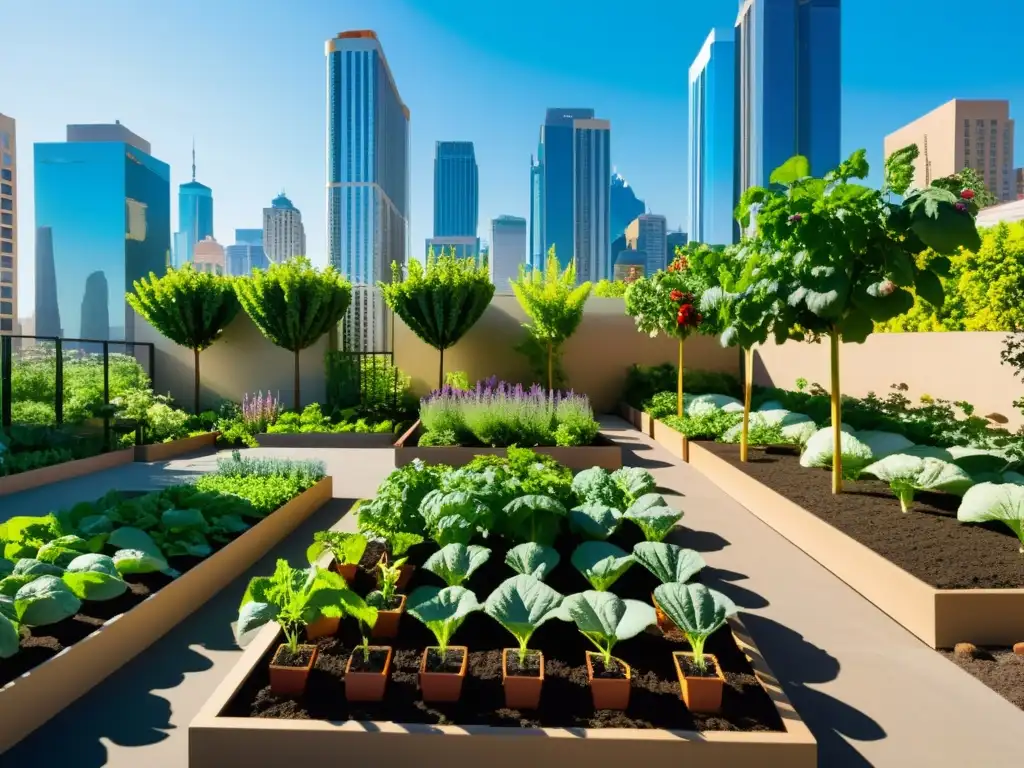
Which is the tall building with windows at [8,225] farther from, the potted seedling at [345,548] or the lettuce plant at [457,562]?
the lettuce plant at [457,562]

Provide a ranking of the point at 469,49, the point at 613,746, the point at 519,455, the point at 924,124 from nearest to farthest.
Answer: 1. the point at 613,746
2. the point at 519,455
3. the point at 469,49
4. the point at 924,124

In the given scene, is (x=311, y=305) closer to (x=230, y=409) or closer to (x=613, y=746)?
(x=230, y=409)

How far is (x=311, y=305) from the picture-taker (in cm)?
1182

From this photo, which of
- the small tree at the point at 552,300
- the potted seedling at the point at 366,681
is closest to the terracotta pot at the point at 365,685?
the potted seedling at the point at 366,681

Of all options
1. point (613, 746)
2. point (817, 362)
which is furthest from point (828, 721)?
point (817, 362)

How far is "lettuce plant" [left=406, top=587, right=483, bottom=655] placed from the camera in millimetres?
2514

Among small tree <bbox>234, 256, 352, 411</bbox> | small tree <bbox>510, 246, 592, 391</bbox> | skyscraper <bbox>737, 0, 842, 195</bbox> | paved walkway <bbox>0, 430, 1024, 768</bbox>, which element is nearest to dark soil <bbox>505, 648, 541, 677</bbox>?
paved walkway <bbox>0, 430, 1024, 768</bbox>

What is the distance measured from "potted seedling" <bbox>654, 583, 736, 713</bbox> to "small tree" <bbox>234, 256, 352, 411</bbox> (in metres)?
10.3

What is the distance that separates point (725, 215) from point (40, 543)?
131856 mm

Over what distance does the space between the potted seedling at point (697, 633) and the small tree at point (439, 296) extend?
394 inches

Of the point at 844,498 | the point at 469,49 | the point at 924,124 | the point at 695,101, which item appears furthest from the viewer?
the point at 695,101

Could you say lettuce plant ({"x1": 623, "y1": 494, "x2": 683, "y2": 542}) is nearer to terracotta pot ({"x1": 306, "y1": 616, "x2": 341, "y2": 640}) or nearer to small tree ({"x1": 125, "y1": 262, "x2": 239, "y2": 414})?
terracotta pot ({"x1": 306, "y1": 616, "x2": 341, "y2": 640})

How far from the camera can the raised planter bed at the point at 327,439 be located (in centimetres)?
1036

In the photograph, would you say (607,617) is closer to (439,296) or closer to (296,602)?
(296,602)
